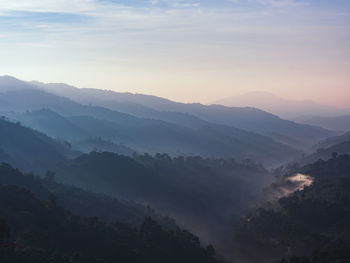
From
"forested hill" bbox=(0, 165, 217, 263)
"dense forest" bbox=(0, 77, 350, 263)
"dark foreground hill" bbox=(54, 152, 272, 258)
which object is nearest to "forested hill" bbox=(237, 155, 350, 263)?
"dense forest" bbox=(0, 77, 350, 263)

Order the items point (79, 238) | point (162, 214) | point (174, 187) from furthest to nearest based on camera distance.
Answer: point (174, 187) < point (162, 214) < point (79, 238)

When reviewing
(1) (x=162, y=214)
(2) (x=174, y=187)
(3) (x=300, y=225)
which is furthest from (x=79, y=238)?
(2) (x=174, y=187)

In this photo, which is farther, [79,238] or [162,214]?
[162,214]

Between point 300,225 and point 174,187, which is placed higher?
point 300,225

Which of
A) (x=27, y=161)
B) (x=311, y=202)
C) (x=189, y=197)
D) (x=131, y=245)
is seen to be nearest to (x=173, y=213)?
(x=189, y=197)

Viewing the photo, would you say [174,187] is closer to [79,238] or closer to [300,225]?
[300,225]

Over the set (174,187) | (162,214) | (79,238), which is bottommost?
(162,214)

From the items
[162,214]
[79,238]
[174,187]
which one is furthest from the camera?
[174,187]

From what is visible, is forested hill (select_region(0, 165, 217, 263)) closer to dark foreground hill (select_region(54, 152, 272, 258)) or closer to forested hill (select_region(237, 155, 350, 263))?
forested hill (select_region(237, 155, 350, 263))
